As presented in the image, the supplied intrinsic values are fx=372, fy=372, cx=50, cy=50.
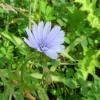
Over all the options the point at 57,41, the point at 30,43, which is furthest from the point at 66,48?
the point at 30,43

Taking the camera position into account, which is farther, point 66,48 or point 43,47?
point 66,48

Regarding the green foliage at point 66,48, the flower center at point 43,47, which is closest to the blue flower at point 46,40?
the flower center at point 43,47

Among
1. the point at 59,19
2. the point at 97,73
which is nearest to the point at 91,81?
the point at 97,73

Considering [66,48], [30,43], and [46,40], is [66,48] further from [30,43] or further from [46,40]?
[30,43]

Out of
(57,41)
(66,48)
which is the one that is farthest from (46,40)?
(66,48)

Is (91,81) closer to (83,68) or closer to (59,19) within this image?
(83,68)
